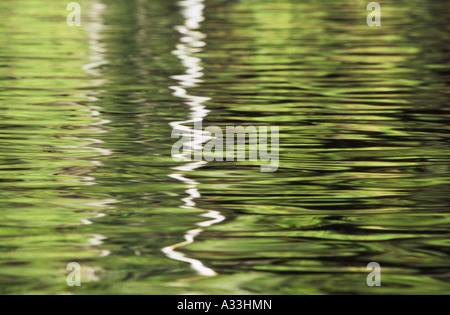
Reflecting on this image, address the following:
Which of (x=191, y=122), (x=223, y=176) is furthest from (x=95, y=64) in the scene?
(x=223, y=176)

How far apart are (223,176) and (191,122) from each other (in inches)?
93.3

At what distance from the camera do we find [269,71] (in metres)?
13.4

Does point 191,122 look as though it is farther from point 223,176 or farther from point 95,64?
point 95,64

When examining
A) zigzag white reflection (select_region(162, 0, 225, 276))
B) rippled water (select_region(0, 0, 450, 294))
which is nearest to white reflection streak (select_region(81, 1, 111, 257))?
rippled water (select_region(0, 0, 450, 294))

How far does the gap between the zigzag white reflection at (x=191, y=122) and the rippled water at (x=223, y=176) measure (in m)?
0.02

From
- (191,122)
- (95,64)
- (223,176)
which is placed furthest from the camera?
(95,64)

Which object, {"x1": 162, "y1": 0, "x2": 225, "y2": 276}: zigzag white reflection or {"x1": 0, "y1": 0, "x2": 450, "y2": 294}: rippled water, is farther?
{"x1": 162, "y1": 0, "x2": 225, "y2": 276}: zigzag white reflection

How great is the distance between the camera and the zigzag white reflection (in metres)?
5.18

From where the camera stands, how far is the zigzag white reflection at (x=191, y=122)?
5.18 metres

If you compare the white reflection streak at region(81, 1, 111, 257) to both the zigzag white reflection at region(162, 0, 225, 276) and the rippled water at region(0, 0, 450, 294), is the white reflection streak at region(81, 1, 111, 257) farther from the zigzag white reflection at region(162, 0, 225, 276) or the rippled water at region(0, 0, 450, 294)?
the zigzag white reflection at region(162, 0, 225, 276)

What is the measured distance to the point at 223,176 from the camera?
6.94m

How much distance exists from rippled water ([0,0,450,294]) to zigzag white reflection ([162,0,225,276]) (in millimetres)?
20

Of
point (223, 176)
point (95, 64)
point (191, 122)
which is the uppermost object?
point (223, 176)

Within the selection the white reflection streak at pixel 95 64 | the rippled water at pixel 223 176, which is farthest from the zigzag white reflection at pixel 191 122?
the white reflection streak at pixel 95 64
